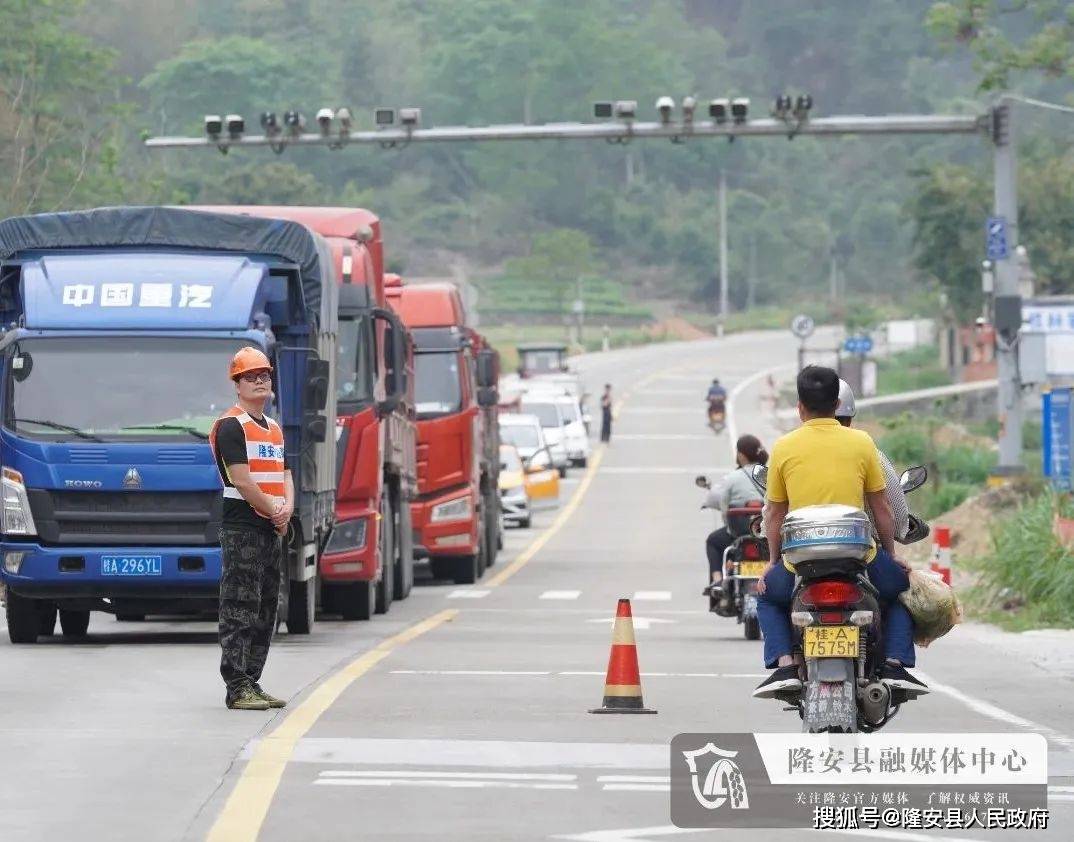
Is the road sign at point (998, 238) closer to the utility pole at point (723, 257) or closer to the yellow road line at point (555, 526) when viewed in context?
the yellow road line at point (555, 526)

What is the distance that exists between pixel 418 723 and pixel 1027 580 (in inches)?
483

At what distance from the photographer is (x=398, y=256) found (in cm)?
16575

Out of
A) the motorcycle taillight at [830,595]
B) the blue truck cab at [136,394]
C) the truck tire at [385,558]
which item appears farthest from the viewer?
the truck tire at [385,558]

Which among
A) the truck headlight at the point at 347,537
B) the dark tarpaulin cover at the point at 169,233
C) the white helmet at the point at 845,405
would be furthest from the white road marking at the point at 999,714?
the truck headlight at the point at 347,537

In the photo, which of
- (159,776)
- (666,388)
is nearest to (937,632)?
(159,776)

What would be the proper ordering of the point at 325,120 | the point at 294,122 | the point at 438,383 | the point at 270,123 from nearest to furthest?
the point at 438,383, the point at 270,123, the point at 294,122, the point at 325,120

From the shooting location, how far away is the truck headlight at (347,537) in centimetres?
2281

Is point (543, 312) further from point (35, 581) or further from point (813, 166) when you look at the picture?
point (35, 581)

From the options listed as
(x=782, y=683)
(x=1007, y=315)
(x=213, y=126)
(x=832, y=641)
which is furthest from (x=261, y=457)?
(x=213, y=126)

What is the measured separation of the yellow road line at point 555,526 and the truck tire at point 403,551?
3898mm

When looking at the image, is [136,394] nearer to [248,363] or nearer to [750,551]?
[750,551]

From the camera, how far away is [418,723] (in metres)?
13.6

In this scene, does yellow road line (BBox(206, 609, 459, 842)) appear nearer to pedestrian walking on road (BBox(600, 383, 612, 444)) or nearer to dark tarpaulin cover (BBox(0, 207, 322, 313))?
dark tarpaulin cover (BBox(0, 207, 322, 313))

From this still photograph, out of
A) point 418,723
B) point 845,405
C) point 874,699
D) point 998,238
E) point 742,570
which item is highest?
point 998,238
